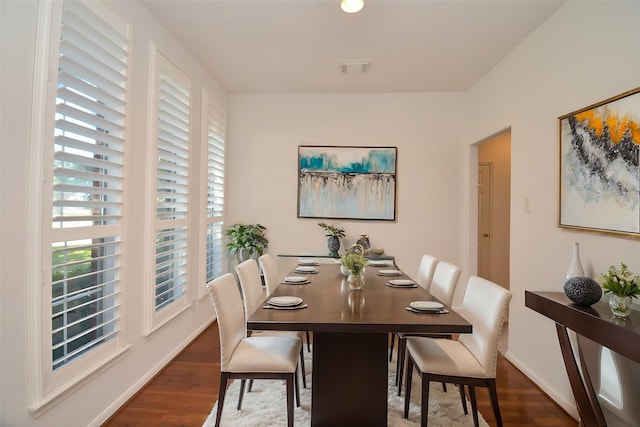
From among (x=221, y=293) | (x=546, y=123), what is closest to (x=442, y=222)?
(x=546, y=123)

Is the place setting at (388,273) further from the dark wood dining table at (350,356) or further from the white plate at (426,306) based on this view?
the white plate at (426,306)

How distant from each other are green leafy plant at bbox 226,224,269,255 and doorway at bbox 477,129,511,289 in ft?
10.6

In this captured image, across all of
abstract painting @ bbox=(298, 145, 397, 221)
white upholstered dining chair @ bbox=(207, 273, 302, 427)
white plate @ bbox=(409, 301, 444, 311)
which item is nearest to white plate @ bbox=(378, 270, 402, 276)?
white plate @ bbox=(409, 301, 444, 311)

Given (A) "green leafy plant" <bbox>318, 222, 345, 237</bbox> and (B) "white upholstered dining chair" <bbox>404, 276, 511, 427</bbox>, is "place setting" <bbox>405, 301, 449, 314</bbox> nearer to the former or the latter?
(B) "white upholstered dining chair" <bbox>404, 276, 511, 427</bbox>

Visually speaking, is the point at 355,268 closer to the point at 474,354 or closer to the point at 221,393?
the point at 474,354

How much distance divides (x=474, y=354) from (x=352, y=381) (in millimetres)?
724

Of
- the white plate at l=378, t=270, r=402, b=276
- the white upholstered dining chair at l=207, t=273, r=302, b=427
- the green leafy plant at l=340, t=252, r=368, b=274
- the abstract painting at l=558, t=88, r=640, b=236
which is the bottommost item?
the white upholstered dining chair at l=207, t=273, r=302, b=427

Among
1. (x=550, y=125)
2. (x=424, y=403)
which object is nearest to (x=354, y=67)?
(x=550, y=125)

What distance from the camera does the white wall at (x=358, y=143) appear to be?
170 inches

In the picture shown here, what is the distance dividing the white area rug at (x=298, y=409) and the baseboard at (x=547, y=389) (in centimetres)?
63

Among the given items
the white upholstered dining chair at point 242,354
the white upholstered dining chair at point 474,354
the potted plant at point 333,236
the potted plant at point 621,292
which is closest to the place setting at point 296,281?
the white upholstered dining chair at point 242,354

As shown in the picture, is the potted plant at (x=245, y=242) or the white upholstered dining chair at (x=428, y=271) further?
the potted plant at (x=245, y=242)

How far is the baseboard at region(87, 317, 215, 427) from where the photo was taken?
209 centimetres

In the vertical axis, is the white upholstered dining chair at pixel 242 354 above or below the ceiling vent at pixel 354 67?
below
